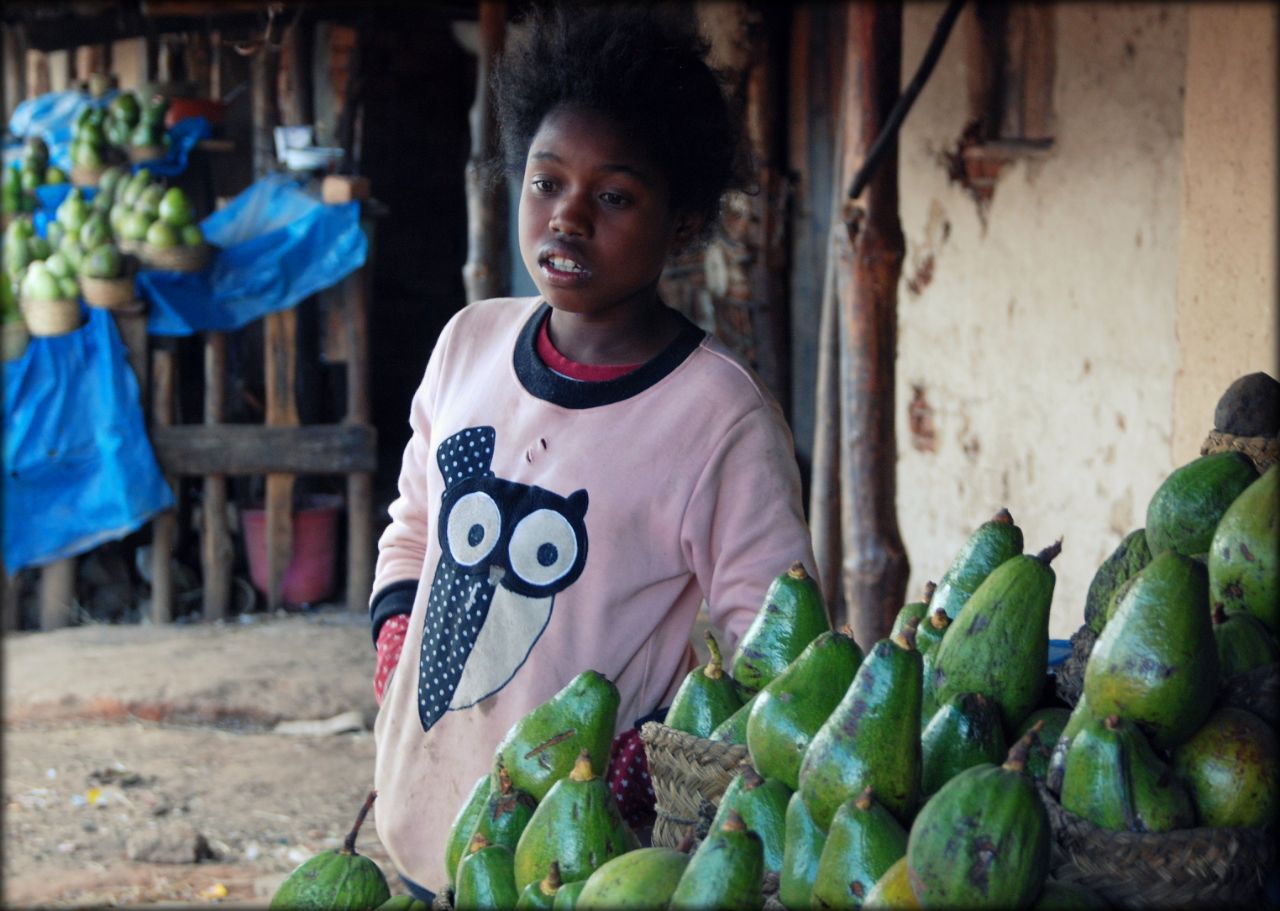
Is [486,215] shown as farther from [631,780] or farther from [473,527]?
[631,780]

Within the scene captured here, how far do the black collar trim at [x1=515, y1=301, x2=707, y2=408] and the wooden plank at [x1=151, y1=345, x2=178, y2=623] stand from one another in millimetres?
5089

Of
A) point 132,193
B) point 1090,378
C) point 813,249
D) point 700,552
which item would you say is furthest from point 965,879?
point 132,193

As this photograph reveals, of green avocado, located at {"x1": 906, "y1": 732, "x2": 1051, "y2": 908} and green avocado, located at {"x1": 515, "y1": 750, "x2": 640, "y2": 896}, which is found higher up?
green avocado, located at {"x1": 906, "y1": 732, "x2": 1051, "y2": 908}

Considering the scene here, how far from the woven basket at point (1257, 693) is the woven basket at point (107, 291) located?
6.07 m

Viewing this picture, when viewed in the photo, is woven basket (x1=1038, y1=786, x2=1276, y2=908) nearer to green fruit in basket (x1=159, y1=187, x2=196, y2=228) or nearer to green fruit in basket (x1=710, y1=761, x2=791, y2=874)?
green fruit in basket (x1=710, y1=761, x2=791, y2=874)

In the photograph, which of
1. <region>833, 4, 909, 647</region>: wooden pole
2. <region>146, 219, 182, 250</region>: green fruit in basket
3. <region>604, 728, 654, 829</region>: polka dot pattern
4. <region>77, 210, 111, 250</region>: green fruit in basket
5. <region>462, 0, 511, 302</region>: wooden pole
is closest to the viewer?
<region>604, 728, 654, 829</region>: polka dot pattern

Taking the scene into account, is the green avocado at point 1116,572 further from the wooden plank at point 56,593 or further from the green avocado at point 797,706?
the wooden plank at point 56,593

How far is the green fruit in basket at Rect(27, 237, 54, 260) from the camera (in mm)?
6895

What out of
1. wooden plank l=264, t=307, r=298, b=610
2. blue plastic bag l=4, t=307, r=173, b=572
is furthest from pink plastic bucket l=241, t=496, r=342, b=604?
blue plastic bag l=4, t=307, r=173, b=572

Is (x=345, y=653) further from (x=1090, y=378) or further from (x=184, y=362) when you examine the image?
(x=1090, y=378)

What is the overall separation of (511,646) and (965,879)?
1.06 metres

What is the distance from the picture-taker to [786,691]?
4.27 feet

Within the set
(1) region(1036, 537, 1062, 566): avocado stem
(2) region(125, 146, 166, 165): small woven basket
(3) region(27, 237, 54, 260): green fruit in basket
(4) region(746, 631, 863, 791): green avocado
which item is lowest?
(4) region(746, 631, 863, 791): green avocado

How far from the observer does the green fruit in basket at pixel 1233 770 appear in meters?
1.13
